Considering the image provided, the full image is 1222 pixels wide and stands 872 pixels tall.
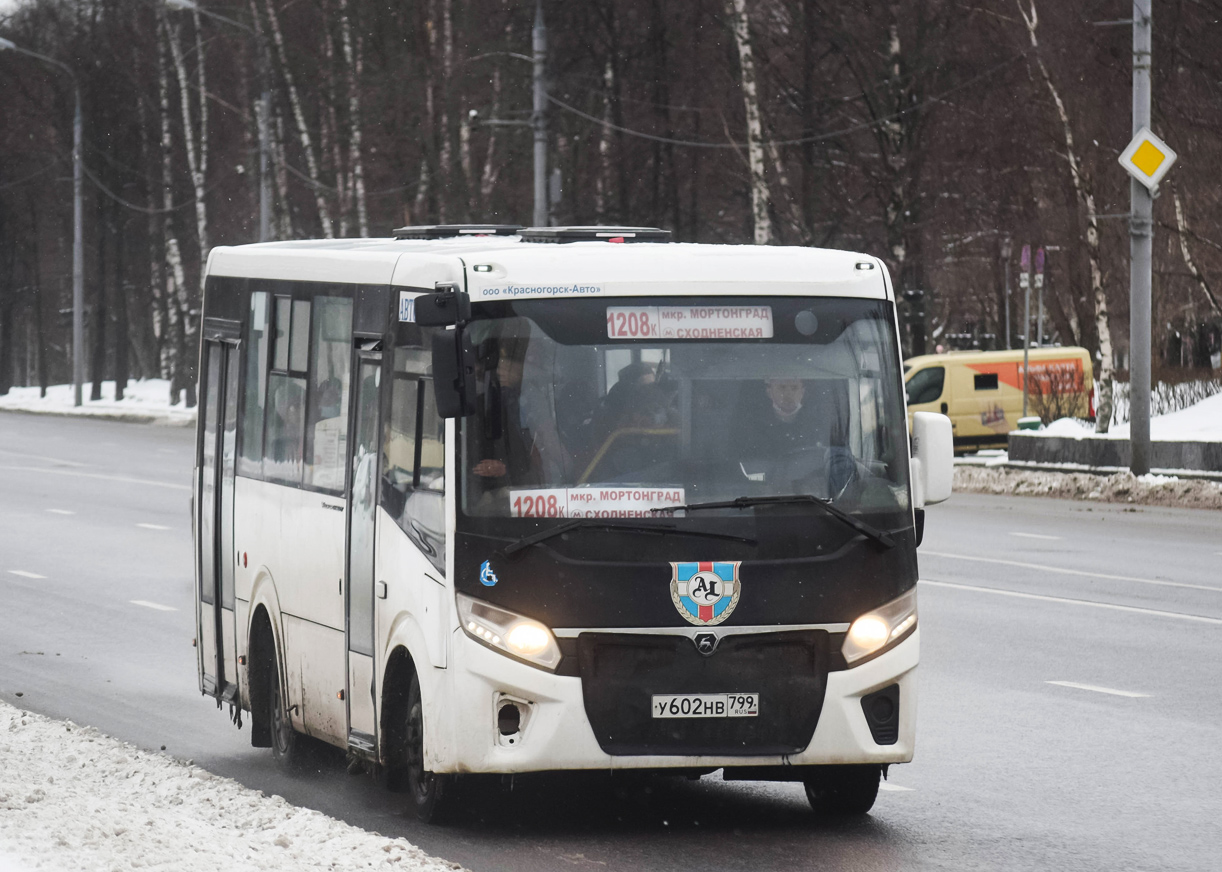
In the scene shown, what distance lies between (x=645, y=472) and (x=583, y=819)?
1.37 m

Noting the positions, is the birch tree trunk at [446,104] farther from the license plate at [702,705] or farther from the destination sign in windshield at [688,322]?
the license plate at [702,705]

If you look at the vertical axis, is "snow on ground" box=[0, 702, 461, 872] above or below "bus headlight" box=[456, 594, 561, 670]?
below

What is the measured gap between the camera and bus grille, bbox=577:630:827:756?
790cm

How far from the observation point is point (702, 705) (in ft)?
26.0

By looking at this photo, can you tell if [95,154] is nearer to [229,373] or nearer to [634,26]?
[634,26]

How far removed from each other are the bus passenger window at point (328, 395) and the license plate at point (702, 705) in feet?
6.30

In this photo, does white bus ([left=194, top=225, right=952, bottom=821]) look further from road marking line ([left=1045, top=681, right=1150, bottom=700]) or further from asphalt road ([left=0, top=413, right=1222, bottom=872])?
road marking line ([left=1045, top=681, right=1150, bottom=700])

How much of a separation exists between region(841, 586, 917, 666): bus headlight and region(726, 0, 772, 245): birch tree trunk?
30.1 m

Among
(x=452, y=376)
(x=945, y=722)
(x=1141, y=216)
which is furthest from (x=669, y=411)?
(x=1141, y=216)

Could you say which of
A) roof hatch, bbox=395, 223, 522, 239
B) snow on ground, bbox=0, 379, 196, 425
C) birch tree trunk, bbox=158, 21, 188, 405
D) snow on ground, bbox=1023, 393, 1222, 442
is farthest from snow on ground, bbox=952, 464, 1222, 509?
birch tree trunk, bbox=158, 21, 188, 405

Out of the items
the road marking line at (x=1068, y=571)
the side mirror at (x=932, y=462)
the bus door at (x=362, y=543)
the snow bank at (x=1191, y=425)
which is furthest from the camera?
the snow bank at (x=1191, y=425)

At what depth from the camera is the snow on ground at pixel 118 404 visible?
175 ft

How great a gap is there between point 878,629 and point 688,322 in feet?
4.19

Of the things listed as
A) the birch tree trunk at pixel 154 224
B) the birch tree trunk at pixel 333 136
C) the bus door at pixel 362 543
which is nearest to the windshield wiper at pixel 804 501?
the bus door at pixel 362 543
